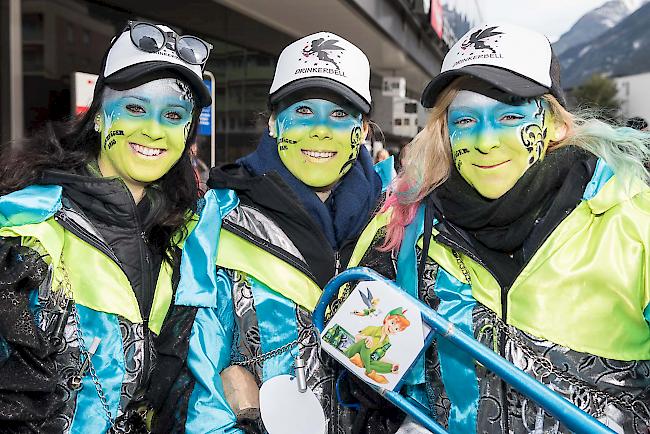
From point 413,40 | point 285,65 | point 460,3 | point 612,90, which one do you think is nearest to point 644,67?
point 612,90

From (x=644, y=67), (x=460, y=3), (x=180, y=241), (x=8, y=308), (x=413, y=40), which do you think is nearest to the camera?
(x=8, y=308)

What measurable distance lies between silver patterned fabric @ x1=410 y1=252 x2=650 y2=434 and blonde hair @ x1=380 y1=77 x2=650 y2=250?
42 centimetres

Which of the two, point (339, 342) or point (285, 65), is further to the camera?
point (285, 65)

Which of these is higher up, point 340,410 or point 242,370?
point 242,370

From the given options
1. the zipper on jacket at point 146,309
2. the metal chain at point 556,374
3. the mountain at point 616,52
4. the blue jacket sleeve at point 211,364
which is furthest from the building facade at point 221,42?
the mountain at point 616,52

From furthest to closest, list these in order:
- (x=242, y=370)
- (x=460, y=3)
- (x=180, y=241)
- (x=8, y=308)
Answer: (x=460, y=3), (x=180, y=241), (x=242, y=370), (x=8, y=308)

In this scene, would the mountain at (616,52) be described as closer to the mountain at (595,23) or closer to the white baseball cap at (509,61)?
the mountain at (595,23)

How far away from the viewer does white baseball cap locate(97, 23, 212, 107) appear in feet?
6.99

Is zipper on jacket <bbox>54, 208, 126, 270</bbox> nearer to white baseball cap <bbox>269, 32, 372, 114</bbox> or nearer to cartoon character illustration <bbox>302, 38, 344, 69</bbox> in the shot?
white baseball cap <bbox>269, 32, 372, 114</bbox>

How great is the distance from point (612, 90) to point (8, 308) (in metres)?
58.7

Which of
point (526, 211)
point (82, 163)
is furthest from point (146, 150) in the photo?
point (526, 211)

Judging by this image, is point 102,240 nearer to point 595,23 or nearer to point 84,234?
point 84,234

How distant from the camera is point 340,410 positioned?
213 cm

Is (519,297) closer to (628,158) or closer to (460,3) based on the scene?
(628,158)
